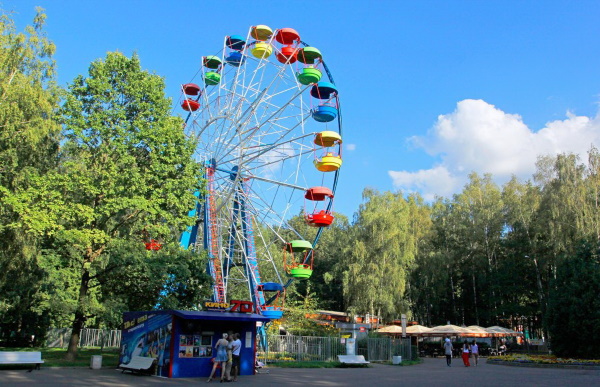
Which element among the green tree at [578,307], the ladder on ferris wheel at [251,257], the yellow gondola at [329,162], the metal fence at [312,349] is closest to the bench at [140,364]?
the metal fence at [312,349]

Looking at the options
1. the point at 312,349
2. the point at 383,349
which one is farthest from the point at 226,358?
the point at 383,349

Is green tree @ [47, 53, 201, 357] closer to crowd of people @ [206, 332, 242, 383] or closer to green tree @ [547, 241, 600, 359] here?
crowd of people @ [206, 332, 242, 383]

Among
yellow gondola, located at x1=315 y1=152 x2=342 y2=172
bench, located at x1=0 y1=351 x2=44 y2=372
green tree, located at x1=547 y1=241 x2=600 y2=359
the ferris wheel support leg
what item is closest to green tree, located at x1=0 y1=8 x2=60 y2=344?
bench, located at x1=0 y1=351 x2=44 y2=372

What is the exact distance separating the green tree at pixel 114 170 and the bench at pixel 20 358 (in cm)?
429

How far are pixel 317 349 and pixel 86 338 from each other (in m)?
18.0

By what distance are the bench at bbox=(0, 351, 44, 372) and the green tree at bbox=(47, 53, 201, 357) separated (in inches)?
169

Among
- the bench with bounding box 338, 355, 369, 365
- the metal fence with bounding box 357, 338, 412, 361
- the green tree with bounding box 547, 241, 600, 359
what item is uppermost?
the green tree with bounding box 547, 241, 600, 359

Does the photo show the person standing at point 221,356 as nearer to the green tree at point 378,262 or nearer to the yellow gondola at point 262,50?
the yellow gondola at point 262,50

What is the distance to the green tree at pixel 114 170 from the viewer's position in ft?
72.0

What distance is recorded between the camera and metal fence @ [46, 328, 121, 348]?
35188 millimetres

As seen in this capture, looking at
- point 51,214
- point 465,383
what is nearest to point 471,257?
point 465,383

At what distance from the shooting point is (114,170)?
22.4 metres

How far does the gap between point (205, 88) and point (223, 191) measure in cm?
698

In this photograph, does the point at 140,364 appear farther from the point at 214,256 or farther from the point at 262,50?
the point at 262,50
